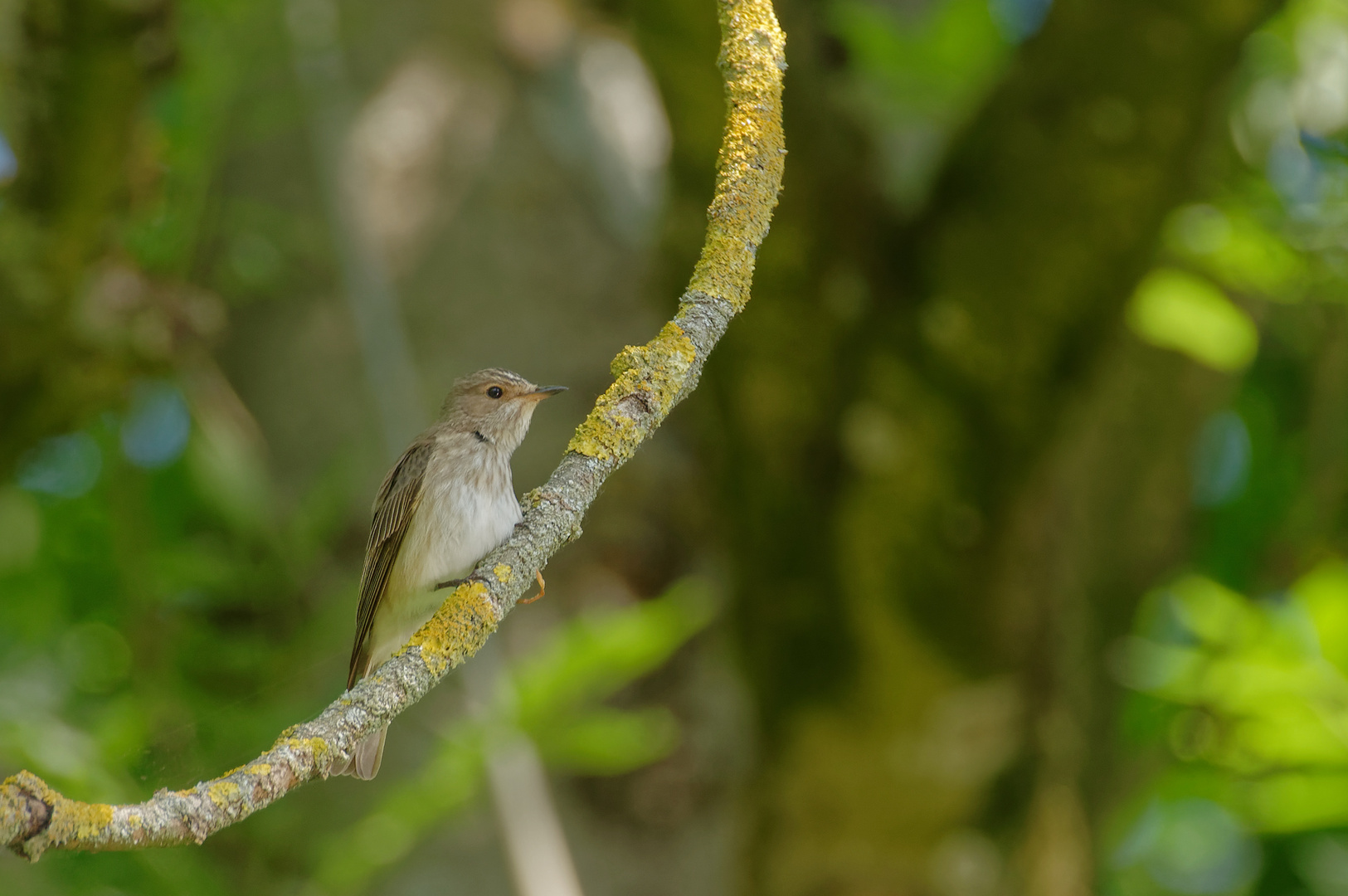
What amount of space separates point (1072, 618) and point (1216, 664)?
3.26 ft

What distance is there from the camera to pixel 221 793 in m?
1.13

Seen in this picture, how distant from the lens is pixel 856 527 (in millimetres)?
4402

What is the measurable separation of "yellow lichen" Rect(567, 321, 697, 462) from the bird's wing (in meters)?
1.48

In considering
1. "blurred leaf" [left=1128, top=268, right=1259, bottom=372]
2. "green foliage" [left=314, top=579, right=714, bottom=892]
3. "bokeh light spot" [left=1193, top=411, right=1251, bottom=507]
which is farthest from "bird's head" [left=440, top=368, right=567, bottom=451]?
"bokeh light spot" [left=1193, top=411, right=1251, bottom=507]

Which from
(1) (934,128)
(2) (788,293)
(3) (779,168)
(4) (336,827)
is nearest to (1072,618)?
(2) (788,293)

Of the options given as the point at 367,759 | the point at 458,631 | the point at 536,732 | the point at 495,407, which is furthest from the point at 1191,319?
the point at 458,631

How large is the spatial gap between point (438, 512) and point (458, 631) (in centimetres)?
156

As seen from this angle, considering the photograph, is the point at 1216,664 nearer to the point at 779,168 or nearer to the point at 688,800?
the point at 688,800

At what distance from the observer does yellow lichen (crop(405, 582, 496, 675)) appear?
1.38 meters

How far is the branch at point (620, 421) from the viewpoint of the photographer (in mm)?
1228

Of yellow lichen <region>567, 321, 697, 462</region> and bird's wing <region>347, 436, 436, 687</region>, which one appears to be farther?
bird's wing <region>347, 436, 436, 687</region>

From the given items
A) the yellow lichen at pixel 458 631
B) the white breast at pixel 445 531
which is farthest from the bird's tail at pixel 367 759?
the yellow lichen at pixel 458 631

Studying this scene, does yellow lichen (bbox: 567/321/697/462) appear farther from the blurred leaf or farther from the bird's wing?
the blurred leaf

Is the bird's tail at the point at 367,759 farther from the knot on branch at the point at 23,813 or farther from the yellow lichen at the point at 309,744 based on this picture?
the knot on branch at the point at 23,813
